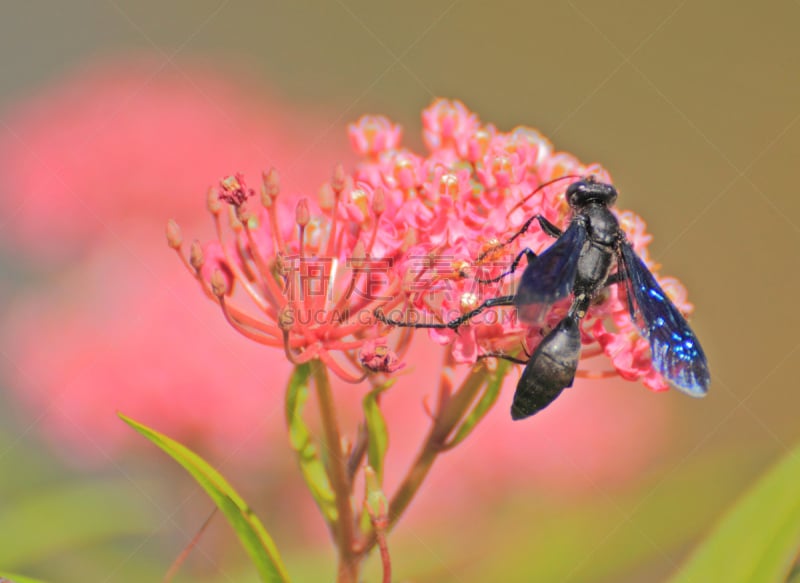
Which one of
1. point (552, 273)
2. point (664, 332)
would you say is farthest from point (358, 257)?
point (664, 332)

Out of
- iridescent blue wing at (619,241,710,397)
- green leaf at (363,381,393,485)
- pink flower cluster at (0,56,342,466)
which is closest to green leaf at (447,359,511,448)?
green leaf at (363,381,393,485)

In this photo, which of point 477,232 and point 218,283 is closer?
point 218,283

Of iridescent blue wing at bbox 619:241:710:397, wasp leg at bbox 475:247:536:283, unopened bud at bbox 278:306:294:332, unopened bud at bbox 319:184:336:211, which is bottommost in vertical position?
unopened bud at bbox 278:306:294:332

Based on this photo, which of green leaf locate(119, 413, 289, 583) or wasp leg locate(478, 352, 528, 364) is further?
wasp leg locate(478, 352, 528, 364)

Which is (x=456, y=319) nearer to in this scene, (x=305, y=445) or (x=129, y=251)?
(x=305, y=445)

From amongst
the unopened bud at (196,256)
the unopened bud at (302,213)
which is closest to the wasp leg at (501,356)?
the unopened bud at (302,213)

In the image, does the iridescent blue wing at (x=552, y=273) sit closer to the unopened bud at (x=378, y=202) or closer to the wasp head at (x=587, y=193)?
the wasp head at (x=587, y=193)

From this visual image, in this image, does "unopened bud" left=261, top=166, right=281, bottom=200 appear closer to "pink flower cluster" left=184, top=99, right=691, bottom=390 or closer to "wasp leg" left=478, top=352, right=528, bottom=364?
"pink flower cluster" left=184, top=99, right=691, bottom=390
